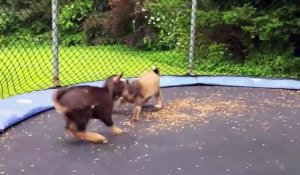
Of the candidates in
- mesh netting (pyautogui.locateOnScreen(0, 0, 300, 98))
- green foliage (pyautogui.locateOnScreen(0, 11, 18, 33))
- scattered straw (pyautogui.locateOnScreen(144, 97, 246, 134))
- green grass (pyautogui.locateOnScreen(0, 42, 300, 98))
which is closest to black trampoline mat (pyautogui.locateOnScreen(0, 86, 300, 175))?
scattered straw (pyautogui.locateOnScreen(144, 97, 246, 134))

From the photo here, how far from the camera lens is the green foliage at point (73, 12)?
309 inches

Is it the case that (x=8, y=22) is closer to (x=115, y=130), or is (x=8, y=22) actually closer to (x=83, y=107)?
(x=115, y=130)

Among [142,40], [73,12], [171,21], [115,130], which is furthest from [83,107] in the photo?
[73,12]

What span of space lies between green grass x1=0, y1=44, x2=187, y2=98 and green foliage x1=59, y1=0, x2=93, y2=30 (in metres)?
0.63

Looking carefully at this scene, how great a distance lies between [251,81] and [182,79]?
1.93 ft

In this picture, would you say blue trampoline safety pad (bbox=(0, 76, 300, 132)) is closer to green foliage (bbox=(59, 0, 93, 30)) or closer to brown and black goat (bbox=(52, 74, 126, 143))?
brown and black goat (bbox=(52, 74, 126, 143))

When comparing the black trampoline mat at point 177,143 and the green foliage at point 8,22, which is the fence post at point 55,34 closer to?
the black trampoline mat at point 177,143

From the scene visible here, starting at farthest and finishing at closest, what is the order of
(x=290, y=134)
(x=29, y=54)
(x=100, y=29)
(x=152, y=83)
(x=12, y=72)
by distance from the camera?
(x=100, y=29) → (x=29, y=54) → (x=12, y=72) → (x=152, y=83) → (x=290, y=134)

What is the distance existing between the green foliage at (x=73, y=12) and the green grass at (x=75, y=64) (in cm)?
63

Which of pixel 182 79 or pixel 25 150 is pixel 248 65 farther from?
pixel 25 150

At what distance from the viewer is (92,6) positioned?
790 cm

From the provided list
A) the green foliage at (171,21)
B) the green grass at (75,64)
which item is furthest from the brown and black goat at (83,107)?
the green foliage at (171,21)

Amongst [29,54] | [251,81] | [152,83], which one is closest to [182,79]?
[251,81]

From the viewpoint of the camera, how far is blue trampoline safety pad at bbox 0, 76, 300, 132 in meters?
3.23
